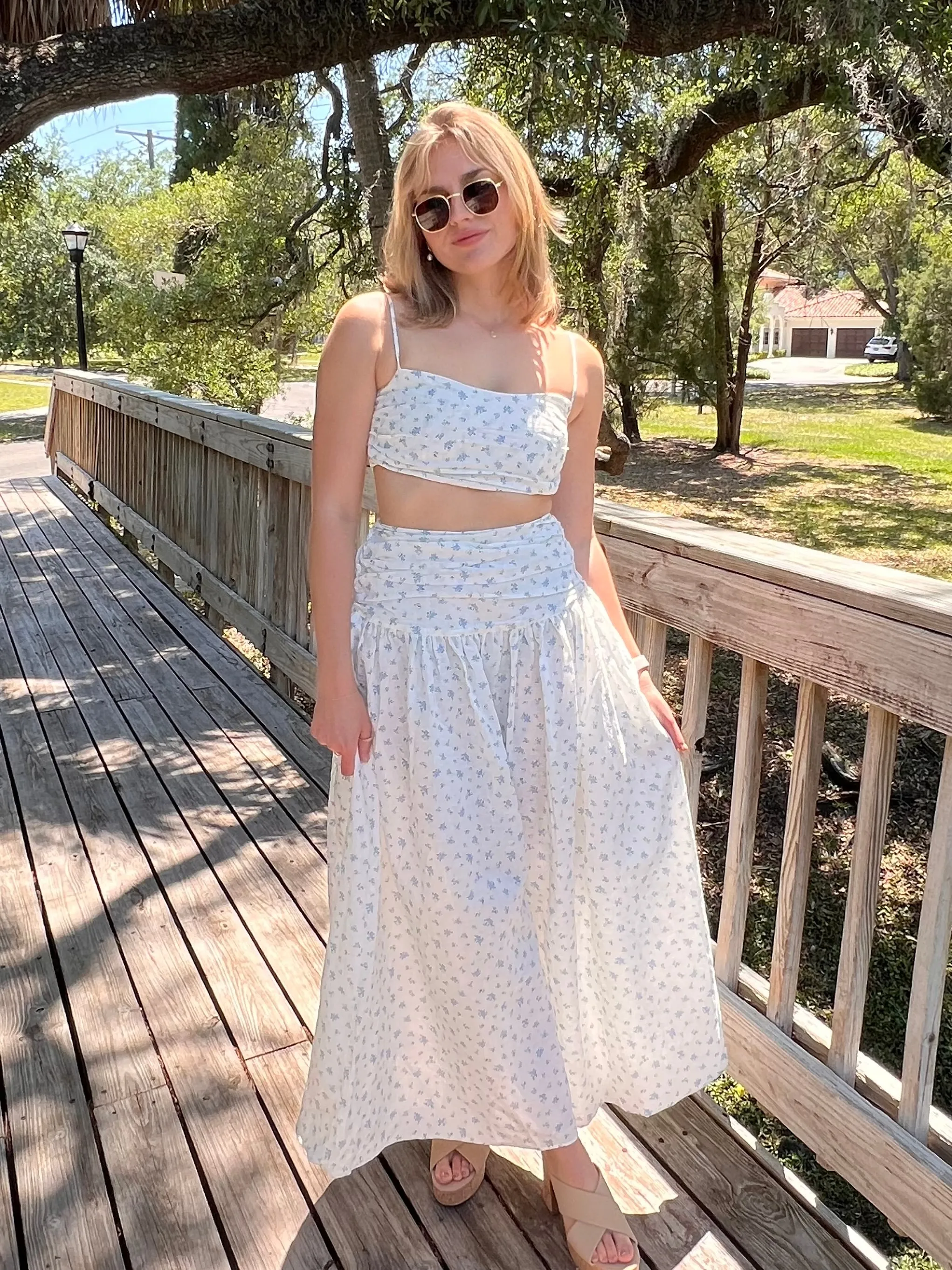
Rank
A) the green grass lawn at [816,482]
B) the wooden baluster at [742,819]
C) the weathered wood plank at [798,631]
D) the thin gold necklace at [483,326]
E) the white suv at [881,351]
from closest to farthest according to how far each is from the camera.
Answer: the weathered wood plank at [798,631]
the thin gold necklace at [483,326]
the wooden baluster at [742,819]
the green grass lawn at [816,482]
the white suv at [881,351]

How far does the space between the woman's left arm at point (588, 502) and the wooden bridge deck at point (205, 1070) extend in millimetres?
786

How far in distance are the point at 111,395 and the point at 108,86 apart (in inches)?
111

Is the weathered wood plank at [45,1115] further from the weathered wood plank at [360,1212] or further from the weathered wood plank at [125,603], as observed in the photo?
the weathered wood plank at [125,603]

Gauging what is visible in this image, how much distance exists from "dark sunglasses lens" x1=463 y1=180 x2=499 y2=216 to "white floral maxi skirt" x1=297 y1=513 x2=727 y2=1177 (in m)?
0.45

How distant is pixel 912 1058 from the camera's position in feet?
5.21

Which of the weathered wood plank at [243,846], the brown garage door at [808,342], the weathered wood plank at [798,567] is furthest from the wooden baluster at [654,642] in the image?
the brown garage door at [808,342]

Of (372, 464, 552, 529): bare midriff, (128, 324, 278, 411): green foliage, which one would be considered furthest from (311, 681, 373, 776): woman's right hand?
(128, 324, 278, 411): green foliage

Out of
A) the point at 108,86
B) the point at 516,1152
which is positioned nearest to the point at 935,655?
the point at 516,1152

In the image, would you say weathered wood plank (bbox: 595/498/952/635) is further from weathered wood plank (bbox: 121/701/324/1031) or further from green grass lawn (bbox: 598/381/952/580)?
green grass lawn (bbox: 598/381/952/580)

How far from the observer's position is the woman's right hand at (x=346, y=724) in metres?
1.57

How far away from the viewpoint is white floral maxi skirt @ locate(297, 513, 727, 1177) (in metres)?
1.57

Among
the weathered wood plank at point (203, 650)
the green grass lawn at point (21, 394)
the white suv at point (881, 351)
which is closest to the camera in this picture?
the weathered wood plank at point (203, 650)

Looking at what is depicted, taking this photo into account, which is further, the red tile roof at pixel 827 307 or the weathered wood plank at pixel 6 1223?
the red tile roof at pixel 827 307

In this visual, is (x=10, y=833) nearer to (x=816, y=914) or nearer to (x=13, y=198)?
(x=816, y=914)
